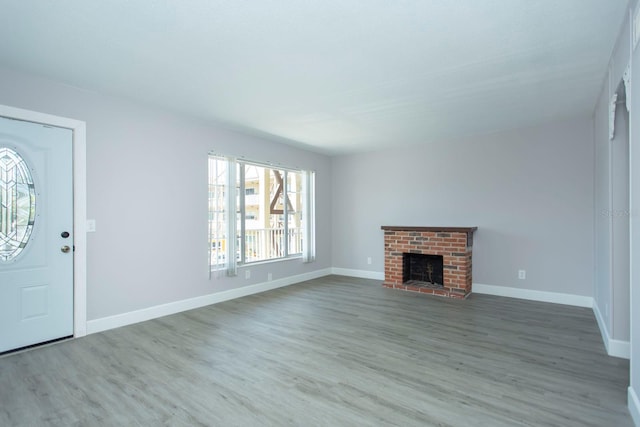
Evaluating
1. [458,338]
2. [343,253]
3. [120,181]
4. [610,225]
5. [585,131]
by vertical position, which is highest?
[585,131]

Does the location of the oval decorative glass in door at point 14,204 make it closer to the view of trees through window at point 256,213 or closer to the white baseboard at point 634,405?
the view of trees through window at point 256,213

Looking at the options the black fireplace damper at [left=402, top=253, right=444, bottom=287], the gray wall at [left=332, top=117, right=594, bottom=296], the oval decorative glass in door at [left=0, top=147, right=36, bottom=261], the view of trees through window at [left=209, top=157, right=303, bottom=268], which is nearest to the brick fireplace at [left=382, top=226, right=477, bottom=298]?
the black fireplace damper at [left=402, top=253, right=444, bottom=287]

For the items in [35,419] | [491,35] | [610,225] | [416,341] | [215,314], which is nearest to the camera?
[35,419]

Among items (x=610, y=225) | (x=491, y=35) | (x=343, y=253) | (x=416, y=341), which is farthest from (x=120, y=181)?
(x=610, y=225)

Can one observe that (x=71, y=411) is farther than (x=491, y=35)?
No

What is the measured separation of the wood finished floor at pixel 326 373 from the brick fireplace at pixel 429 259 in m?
1.00

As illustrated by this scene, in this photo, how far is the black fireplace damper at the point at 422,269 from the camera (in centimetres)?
557

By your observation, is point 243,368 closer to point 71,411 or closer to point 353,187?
point 71,411

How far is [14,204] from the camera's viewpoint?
3010mm

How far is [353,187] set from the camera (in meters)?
6.65

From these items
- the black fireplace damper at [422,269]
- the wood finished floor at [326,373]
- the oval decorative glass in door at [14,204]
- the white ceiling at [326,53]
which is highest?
the white ceiling at [326,53]

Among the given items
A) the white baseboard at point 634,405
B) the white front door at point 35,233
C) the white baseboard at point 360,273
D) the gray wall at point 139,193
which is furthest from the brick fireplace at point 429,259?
the white front door at point 35,233

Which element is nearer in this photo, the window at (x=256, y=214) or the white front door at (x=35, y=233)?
the white front door at (x=35, y=233)

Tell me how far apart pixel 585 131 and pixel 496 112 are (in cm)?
142
